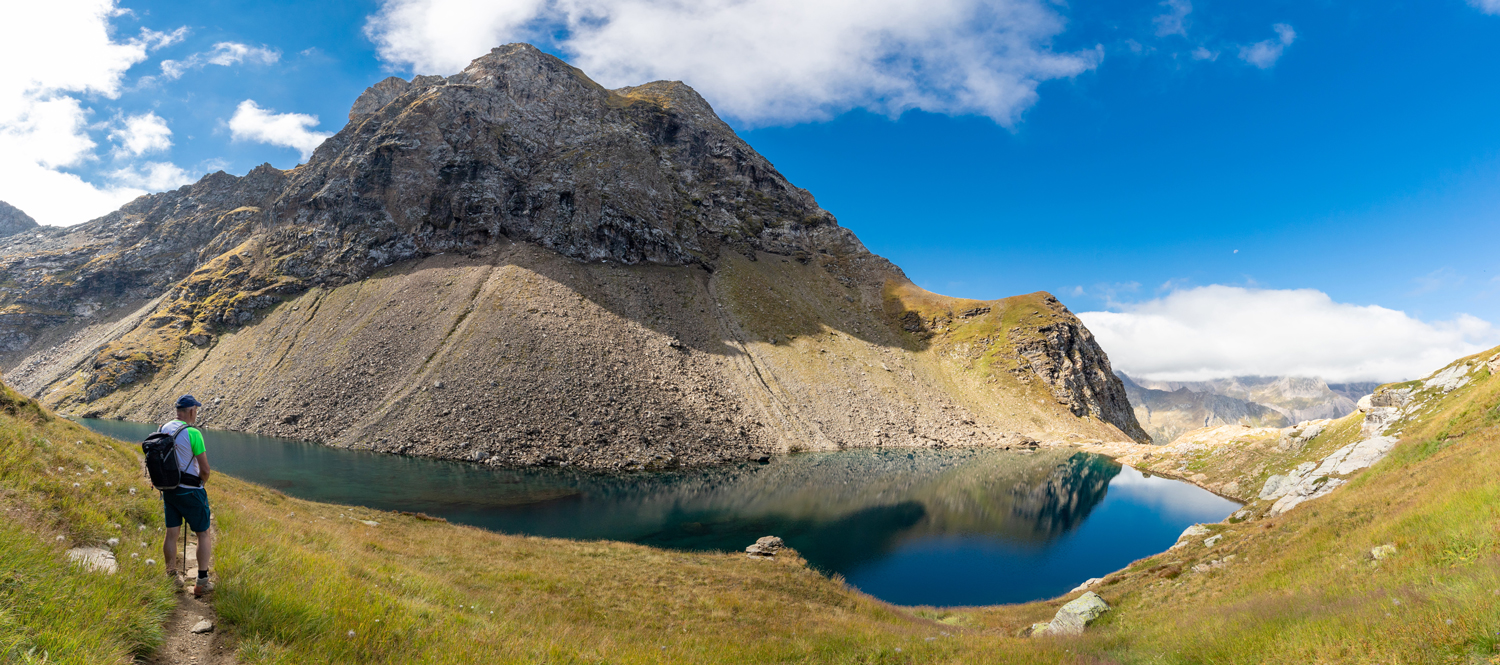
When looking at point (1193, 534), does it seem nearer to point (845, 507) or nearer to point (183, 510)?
point (845, 507)

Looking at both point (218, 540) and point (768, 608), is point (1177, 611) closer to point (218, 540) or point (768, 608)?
point (768, 608)

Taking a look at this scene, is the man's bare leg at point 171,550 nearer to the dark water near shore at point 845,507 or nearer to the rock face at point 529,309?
the dark water near shore at point 845,507

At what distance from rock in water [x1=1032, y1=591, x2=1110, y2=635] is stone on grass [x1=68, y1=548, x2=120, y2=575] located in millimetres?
20950

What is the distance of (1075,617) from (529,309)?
89.3 meters

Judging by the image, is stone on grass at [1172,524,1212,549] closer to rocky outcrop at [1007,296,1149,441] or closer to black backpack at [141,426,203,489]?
black backpack at [141,426,203,489]

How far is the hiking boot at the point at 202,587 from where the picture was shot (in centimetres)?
714

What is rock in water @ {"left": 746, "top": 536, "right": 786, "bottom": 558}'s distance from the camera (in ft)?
107

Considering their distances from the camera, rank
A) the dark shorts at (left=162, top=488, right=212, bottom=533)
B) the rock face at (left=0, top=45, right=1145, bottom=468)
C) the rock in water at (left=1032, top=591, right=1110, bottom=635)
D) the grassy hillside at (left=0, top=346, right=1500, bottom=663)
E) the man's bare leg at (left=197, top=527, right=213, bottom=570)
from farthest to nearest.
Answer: the rock face at (left=0, top=45, right=1145, bottom=468) → the rock in water at (left=1032, top=591, right=1110, bottom=635) → the dark shorts at (left=162, top=488, right=212, bottom=533) → the man's bare leg at (left=197, top=527, right=213, bottom=570) → the grassy hillside at (left=0, top=346, right=1500, bottom=663)

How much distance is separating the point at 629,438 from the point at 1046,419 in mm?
80639

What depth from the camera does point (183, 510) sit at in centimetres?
770

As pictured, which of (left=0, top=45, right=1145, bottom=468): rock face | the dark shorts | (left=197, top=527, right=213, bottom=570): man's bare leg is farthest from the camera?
(left=0, top=45, right=1145, bottom=468): rock face

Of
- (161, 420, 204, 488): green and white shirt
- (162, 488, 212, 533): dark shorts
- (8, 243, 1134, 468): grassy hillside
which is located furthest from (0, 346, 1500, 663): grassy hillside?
(8, 243, 1134, 468): grassy hillside

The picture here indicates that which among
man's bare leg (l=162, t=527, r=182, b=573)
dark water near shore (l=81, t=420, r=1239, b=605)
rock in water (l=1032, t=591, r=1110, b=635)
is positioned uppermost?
man's bare leg (l=162, t=527, r=182, b=573)

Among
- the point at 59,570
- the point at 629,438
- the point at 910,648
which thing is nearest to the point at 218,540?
the point at 59,570
